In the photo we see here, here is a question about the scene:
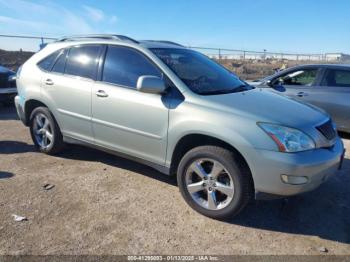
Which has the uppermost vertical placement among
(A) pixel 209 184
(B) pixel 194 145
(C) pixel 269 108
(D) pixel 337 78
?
(D) pixel 337 78

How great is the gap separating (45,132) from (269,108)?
3368mm

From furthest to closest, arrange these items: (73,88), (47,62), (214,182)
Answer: (47,62), (73,88), (214,182)

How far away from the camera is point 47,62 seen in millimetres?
5188

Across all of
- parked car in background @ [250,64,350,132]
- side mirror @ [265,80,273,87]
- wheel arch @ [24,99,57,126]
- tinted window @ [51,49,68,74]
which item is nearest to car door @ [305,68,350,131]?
parked car in background @ [250,64,350,132]

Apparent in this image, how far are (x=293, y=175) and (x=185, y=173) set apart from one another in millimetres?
1102

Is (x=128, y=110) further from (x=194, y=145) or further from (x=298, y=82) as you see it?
(x=298, y=82)

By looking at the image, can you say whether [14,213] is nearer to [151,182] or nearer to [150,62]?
[151,182]

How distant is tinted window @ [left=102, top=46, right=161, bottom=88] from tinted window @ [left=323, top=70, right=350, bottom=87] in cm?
432

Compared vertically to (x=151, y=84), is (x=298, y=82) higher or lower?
lower

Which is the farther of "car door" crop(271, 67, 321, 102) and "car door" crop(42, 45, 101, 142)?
"car door" crop(271, 67, 321, 102)

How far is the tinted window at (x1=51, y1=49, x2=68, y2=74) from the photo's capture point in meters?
4.96

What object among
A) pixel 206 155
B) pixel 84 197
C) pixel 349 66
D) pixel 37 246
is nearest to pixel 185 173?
pixel 206 155

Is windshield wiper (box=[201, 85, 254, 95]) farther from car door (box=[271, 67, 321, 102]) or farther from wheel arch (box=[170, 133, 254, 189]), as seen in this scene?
car door (box=[271, 67, 321, 102])

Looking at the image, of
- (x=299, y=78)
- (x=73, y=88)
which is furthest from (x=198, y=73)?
(x=299, y=78)
